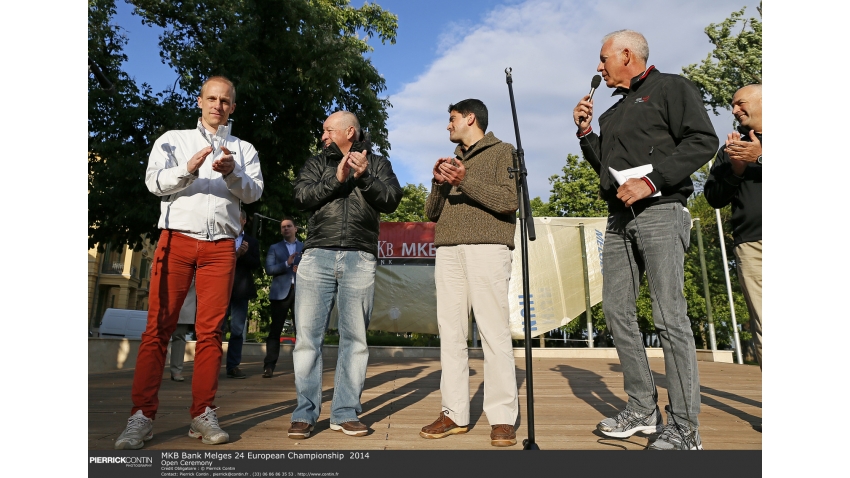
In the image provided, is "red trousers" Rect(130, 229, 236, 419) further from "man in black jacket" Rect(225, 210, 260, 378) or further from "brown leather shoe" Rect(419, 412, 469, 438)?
"man in black jacket" Rect(225, 210, 260, 378)

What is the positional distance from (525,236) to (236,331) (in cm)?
428

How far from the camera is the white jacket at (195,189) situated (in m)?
2.85

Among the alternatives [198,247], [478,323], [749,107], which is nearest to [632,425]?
[478,323]

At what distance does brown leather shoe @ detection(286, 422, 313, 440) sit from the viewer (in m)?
2.85

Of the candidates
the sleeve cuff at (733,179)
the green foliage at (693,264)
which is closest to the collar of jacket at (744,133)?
the sleeve cuff at (733,179)

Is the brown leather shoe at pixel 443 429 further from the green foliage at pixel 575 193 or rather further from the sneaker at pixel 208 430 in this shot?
the green foliage at pixel 575 193

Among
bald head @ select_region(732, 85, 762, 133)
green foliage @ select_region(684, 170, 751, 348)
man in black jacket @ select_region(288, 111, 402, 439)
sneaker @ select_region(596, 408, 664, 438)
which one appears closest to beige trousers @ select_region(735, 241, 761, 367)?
bald head @ select_region(732, 85, 762, 133)

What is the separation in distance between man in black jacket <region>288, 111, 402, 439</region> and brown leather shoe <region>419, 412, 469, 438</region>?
394 mm

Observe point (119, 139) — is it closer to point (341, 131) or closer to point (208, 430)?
point (341, 131)

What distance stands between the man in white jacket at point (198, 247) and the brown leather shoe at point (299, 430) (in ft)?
1.03

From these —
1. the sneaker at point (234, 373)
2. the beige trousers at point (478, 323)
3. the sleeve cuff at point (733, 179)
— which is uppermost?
the sleeve cuff at point (733, 179)

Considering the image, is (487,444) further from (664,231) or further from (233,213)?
(233,213)

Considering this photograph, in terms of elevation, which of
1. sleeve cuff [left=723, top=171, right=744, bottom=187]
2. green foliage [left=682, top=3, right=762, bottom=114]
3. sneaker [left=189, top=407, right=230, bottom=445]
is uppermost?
green foliage [left=682, top=3, right=762, bottom=114]

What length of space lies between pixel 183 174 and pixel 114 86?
8.20 m
